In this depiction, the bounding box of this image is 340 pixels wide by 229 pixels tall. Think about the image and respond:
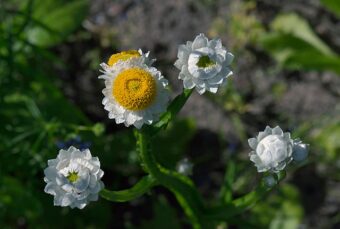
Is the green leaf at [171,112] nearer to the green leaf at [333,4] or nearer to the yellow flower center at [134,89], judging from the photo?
the yellow flower center at [134,89]

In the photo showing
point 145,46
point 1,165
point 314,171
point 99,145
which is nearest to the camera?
point 1,165

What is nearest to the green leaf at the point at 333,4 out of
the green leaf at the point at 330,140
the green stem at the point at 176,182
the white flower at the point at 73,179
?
the green leaf at the point at 330,140

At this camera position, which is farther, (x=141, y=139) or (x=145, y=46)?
(x=145, y=46)

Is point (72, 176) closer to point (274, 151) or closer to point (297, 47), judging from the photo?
point (274, 151)

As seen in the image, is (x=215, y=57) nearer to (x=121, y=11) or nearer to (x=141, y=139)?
(x=141, y=139)

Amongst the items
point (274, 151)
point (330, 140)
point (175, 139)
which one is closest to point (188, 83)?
point (274, 151)

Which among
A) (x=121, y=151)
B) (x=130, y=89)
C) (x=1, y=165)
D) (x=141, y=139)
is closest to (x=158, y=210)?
(x=121, y=151)
